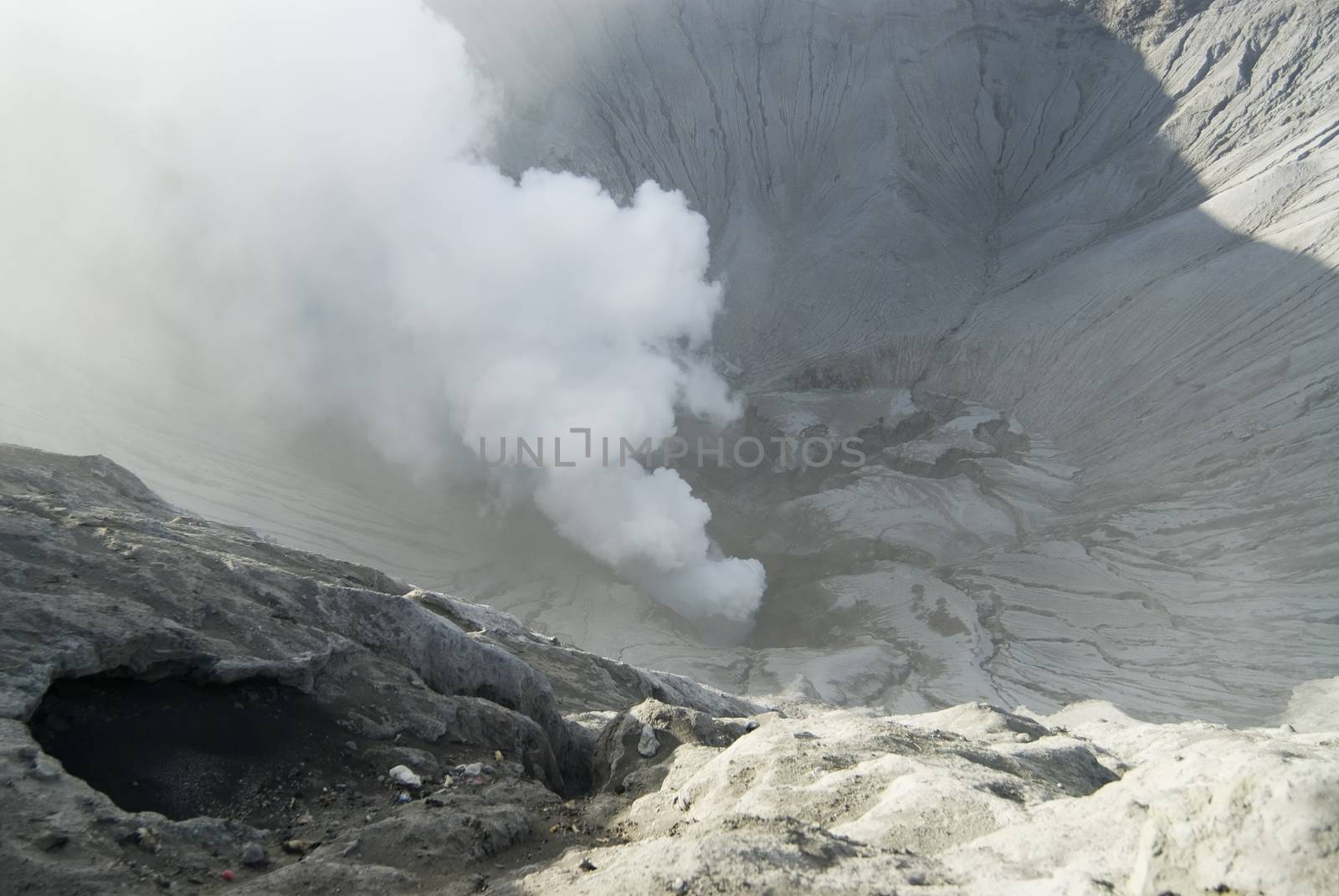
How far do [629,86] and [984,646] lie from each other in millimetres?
38755

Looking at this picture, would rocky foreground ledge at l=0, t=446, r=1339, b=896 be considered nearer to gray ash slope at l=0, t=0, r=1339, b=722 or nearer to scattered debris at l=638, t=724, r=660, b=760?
scattered debris at l=638, t=724, r=660, b=760

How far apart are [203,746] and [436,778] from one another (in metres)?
1.65

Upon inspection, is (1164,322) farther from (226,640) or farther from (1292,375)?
(226,640)

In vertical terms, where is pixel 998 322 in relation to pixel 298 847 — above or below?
above

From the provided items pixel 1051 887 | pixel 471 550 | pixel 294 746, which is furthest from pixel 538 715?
pixel 471 550

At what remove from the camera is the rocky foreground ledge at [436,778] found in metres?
4.08

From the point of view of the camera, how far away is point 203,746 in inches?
241

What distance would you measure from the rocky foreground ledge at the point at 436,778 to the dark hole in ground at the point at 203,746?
0.06 feet

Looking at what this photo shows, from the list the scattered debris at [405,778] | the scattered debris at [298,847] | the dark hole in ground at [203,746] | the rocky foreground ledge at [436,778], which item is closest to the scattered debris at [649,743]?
the rocky foreground ledge at [436,778]

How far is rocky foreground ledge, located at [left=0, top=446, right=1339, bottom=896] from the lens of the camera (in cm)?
408

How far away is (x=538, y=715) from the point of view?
351 inches

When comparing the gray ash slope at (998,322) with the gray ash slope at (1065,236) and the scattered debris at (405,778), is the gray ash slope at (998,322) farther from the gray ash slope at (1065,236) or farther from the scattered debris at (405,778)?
the scattered debris at (405,778)

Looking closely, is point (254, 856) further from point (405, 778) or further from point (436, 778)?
point (436, 778)

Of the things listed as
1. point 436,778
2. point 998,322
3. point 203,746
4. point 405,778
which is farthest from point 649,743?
point 998,322
